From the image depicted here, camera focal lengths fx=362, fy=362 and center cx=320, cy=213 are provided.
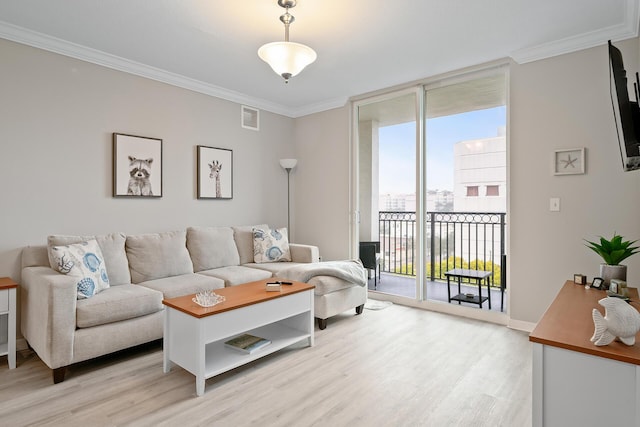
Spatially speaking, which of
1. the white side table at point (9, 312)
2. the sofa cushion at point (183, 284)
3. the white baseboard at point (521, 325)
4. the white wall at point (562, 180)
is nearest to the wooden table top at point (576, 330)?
the white wall at point (562, 180)

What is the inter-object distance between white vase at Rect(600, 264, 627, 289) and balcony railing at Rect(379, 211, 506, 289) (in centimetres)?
208

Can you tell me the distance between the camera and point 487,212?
460 centimetres

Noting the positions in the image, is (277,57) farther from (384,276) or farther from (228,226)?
(384,276)

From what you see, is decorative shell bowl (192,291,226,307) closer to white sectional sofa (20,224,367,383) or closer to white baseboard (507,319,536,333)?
white sectional sofa (20,224,367,383)

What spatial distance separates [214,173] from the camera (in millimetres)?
4309

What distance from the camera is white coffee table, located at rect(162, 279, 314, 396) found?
2.25m

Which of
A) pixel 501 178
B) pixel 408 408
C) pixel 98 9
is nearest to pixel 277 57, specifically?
pixel 98 9

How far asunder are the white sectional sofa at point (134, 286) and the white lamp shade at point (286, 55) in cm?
188

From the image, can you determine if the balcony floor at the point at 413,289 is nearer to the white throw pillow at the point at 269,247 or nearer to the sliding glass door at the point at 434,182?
the sliding glass door at the point at 434,182

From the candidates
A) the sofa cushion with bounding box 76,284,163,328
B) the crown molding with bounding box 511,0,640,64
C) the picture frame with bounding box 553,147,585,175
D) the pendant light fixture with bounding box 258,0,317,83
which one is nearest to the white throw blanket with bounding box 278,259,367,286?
the sofa cushion with bounding box 76,284,163,328

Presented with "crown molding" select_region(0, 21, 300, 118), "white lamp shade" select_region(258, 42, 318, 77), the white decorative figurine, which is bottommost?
the white decorative figurine

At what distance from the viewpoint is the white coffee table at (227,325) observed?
7.37 ft

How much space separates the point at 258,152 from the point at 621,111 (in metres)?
3.82

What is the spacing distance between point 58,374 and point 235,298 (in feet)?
3.95
